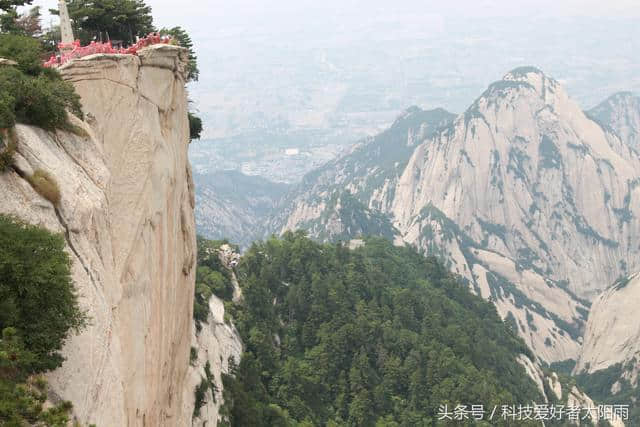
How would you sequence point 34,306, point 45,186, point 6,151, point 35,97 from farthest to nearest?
1. point 35,97
2. point 45,186
3. point 6,151
4. point 34,306

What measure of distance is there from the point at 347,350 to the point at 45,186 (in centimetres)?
5729

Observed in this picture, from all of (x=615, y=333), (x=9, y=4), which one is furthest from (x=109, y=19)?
(x=615, y=333)

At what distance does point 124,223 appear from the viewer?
22.6 metres

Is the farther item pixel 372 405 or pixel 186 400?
pixel 372 405

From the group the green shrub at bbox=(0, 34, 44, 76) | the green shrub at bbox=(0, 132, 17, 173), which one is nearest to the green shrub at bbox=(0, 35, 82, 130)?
the green shrub at bbox=(0, 34, 44, 76)

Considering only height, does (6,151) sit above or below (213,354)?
above

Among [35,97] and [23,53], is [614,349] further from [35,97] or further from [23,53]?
[35,97]

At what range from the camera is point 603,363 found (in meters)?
133

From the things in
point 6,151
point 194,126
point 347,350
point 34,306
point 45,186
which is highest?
point 6,151

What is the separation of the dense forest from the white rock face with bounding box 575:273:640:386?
142 ft

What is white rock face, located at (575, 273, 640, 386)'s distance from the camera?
130m

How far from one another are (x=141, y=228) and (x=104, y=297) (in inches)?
193

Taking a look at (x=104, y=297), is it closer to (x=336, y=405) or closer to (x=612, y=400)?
(x=336, y=405)

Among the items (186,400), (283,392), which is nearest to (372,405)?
(283,392)
